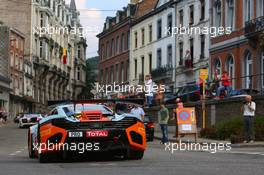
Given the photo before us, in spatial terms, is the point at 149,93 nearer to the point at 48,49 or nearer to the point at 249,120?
the point at 249,120

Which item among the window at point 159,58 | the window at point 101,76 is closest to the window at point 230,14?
the window at point 159,58

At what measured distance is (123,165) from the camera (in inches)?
570

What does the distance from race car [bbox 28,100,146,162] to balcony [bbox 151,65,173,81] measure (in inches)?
1762

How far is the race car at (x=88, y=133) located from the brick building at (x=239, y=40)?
2249 centimetres

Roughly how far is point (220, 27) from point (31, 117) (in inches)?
621

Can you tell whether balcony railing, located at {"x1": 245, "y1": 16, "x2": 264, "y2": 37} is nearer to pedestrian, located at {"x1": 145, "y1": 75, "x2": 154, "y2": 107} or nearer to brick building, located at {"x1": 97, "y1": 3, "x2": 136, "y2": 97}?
pedestrian, located at {"x1": 145, "y1": 75, "x2": 154, "y2": 107}

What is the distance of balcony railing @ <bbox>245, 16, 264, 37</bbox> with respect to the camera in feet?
134

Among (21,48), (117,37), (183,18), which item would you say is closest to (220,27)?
(183,18)

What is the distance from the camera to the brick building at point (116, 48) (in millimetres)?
75688

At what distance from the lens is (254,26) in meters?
41.7

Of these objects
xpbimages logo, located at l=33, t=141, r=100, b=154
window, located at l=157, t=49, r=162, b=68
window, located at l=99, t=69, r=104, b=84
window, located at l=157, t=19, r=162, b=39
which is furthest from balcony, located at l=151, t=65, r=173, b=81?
xpbimages logo, located at l=33, t=141, r=100, b=154

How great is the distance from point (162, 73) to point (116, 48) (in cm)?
1752

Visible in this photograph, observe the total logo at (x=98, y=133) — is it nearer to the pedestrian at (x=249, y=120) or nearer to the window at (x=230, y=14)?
the pedestrian at (x=249, y=120)

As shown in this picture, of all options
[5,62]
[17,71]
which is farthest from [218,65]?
[17,71]
